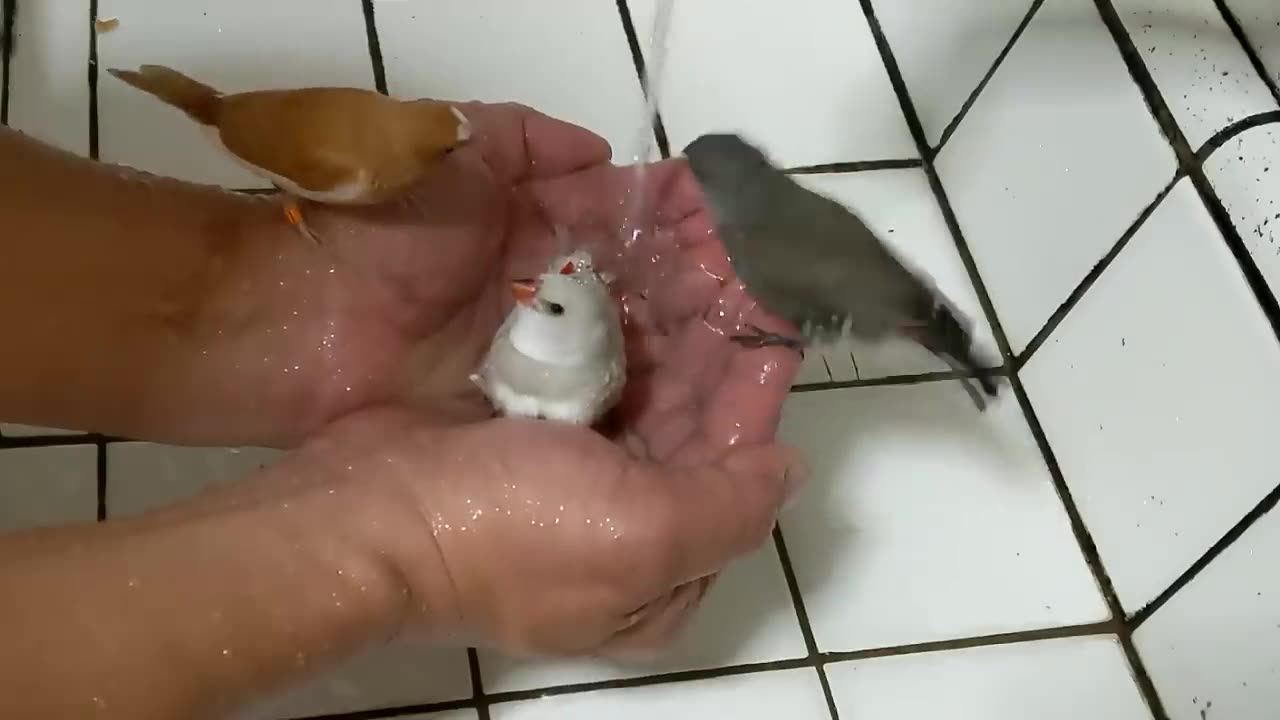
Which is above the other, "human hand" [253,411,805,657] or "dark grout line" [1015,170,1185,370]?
"dark grout line" [1015,170,1185,370]

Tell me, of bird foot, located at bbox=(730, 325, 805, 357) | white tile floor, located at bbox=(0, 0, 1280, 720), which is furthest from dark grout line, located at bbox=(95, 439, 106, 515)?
bird foot, located at bbox=(730, 325, 805, 357)

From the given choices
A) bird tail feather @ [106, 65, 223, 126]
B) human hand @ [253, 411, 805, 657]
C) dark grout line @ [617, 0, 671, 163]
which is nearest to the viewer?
human hand @ [253, 411, 805, 657]

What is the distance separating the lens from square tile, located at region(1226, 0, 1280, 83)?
3.15ft

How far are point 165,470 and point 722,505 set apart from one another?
463 millimetres

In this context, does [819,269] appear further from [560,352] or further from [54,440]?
[54,440]

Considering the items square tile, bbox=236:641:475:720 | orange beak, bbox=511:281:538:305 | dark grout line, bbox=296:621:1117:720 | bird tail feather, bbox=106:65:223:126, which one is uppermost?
bird tail feather, bbox=106:65:223:126

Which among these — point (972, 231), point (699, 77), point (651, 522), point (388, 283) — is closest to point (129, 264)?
point (388, 283)

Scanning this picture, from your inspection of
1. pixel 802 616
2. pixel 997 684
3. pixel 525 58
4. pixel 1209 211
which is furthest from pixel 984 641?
pixel 525 58

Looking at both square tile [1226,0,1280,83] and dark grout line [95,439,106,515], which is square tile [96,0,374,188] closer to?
dark grout line [95,439,106,515]

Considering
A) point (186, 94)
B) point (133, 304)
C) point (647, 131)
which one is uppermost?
point (647, 131)

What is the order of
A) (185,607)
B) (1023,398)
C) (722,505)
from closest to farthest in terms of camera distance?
(185,607) → (722,505) → (1023,398)

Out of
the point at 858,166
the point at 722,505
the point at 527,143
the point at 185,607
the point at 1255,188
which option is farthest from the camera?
the point at 858,166

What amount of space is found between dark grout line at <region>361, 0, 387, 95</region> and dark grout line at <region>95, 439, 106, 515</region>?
1.37ft

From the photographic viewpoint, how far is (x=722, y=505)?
0.79 m
